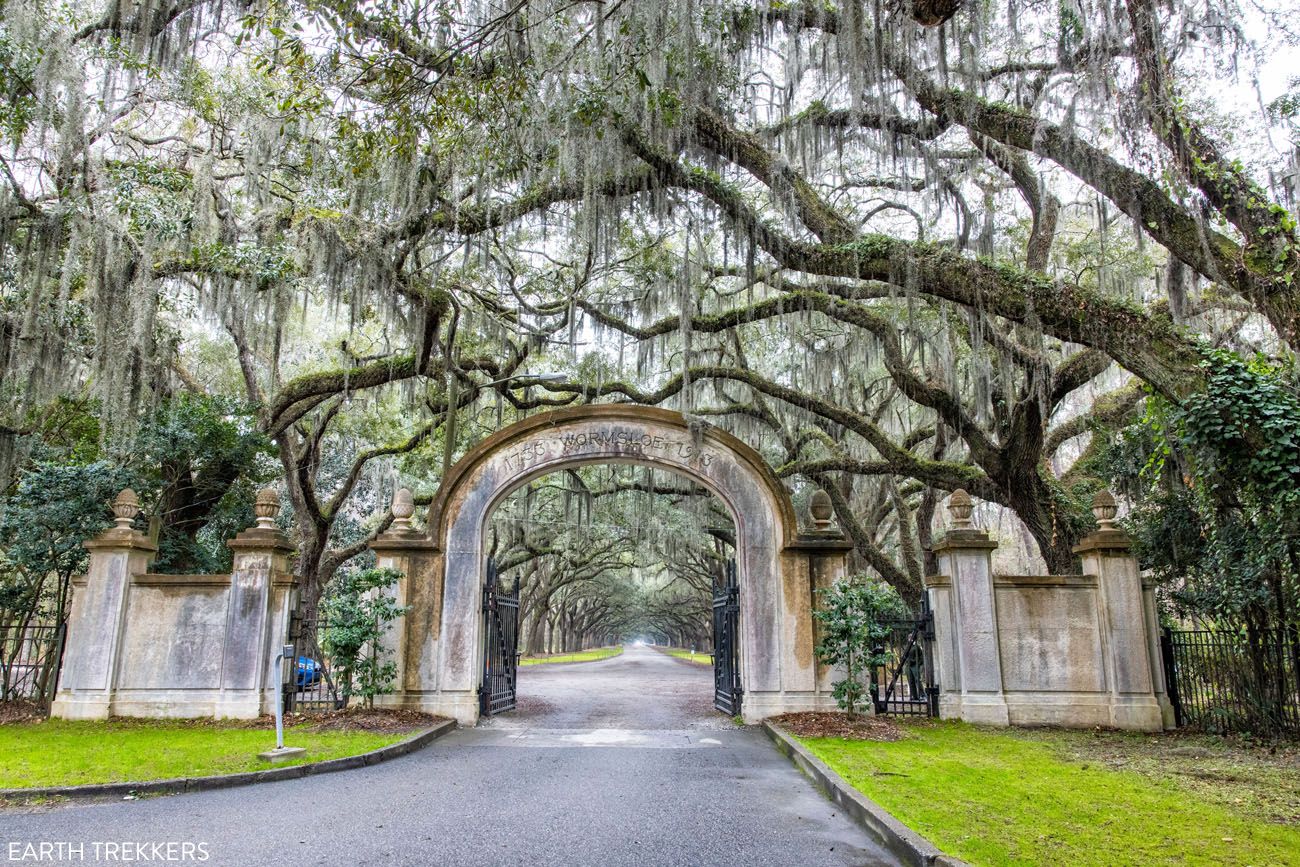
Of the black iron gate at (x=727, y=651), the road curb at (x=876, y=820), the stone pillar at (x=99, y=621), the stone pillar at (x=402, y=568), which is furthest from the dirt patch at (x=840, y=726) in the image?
the stone pillar at (x=99, y=621)

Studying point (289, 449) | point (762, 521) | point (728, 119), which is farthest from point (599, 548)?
point (728, 119)

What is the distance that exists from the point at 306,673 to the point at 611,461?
25.2 feet

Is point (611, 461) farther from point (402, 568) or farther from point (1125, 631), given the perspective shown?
point (1125, 631)

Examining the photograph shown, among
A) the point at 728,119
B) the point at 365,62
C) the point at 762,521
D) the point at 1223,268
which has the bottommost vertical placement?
the point at 762,521

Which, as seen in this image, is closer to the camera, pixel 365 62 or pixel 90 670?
pixel 365 62

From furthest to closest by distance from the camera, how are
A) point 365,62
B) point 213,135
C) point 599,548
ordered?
point 599,548
point 213,135
point 365,62

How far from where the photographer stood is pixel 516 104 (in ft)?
27.9

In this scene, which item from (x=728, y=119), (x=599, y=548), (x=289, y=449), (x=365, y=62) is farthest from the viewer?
(x=599, y=548)

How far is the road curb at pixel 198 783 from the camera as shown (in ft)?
20.2

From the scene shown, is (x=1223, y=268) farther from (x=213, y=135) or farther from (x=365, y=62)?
(x=213, y=135)

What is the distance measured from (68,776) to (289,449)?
8296 millimetres

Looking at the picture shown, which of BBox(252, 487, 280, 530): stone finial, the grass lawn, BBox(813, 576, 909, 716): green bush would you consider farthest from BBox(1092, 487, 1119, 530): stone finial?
BBox(252, 487, 280, 530): stone finial

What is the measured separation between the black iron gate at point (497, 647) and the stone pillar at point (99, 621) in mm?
4602

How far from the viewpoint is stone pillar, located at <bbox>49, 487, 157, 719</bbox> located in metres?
10.2
